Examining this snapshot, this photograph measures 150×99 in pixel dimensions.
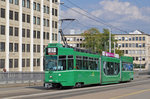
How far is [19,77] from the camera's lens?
31609 millimetres

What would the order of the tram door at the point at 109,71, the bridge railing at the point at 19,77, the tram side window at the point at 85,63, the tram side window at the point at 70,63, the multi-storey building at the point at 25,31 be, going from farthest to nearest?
the multi-storey building at the point at 25,31 < the bridge railing at the point at 19,77 < the tram door at the point at 109,71 < the tram side window at the point at 85,63 < the tram side window at the point at 70,63

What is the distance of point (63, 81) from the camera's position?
22812 millimetres

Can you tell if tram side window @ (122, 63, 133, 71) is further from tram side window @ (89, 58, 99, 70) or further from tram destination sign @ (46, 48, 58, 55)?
tram destination sign @ (46, 48, 58, 55)

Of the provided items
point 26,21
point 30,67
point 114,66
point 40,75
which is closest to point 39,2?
point 26,21

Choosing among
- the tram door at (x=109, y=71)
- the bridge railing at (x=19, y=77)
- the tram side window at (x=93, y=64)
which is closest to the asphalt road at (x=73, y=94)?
the tram side window at (x=93, y=64)

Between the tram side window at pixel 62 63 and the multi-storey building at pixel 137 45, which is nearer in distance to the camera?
the tram side window at pixel 62 63

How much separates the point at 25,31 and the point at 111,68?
34296 millimetres

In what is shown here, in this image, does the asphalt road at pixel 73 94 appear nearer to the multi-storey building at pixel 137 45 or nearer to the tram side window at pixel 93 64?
the tram side window at pixel 93 64

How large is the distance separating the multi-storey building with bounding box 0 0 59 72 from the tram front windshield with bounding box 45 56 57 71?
34.2 m

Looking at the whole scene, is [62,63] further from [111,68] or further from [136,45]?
[136,45]

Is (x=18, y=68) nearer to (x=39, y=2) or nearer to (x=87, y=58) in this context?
(x=39, y=2)

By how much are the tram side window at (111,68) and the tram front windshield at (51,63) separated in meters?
7.65

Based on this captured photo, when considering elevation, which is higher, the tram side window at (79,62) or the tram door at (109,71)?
the tram side window at (79,62)

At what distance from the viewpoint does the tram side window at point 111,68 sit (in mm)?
29545
